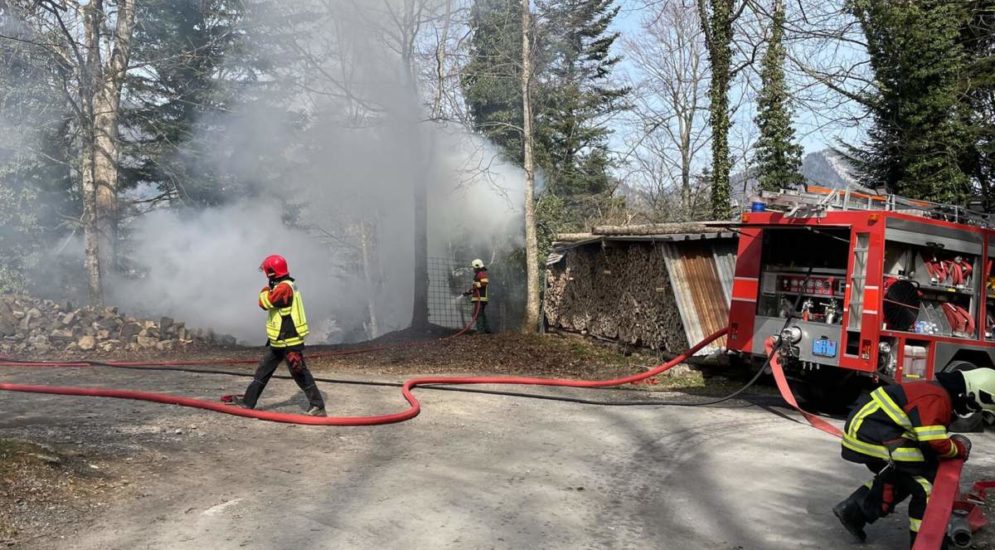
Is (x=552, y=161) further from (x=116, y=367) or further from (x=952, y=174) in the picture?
(x=116, y=367)

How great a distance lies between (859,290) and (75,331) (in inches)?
474

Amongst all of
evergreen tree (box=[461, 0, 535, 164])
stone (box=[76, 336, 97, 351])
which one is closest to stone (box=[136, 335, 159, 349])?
stone (box=[76, 336, 97, 351])

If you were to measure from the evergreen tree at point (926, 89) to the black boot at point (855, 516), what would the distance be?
13.0m

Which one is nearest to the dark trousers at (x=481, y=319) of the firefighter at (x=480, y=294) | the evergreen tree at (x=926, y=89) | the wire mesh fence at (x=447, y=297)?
the firefighter at (x=480, y=294)

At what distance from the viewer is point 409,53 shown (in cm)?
1620

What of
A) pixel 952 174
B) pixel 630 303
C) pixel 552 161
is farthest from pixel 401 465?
pixel 552 161

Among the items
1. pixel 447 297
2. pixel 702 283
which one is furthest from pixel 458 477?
pixel 447 297

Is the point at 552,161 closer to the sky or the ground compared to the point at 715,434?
closer to the sky

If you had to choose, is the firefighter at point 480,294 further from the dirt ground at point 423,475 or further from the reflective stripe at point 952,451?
the reflective stripe at point 952,451

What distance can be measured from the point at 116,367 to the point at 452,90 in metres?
9.66

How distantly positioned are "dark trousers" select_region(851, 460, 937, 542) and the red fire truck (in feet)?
13.2

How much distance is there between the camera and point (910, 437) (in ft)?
13.7

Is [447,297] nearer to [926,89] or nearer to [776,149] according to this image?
[776,149]

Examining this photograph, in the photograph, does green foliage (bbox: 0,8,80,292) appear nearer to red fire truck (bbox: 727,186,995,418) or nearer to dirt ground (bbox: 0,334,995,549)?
dirt ground (bbox: 0,334,995,549)
